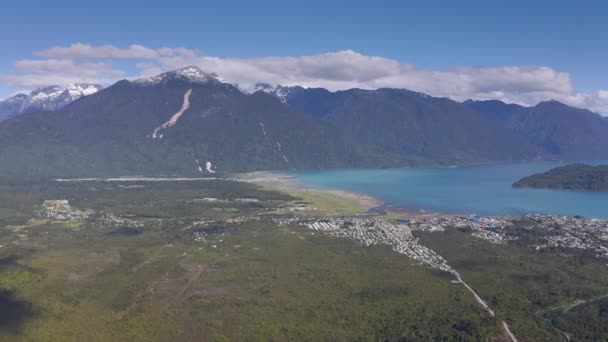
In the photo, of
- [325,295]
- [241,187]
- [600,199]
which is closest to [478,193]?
[600,199]

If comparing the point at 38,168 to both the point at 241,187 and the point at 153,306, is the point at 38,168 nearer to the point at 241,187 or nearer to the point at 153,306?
the point at 241,187

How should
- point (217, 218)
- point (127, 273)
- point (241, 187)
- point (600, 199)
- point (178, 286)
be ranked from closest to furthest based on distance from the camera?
point (178, 286) → point (127, 273) → point (217, 218) → point (600, 199) → point (241, 187)

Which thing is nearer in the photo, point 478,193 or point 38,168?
point 478,193

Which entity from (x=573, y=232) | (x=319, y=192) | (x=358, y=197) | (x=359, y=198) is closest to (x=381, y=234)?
(x=573, y=232)

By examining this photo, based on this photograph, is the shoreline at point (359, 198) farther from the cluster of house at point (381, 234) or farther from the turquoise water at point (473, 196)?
the cluster of house at point (381, 234)

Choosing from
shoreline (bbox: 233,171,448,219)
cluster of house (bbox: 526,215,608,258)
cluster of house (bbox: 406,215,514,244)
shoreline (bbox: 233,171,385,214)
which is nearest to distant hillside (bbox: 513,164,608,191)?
shoreline (bbox: 233,171,385,214)

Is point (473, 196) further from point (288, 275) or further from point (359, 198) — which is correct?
point (288, 275)
